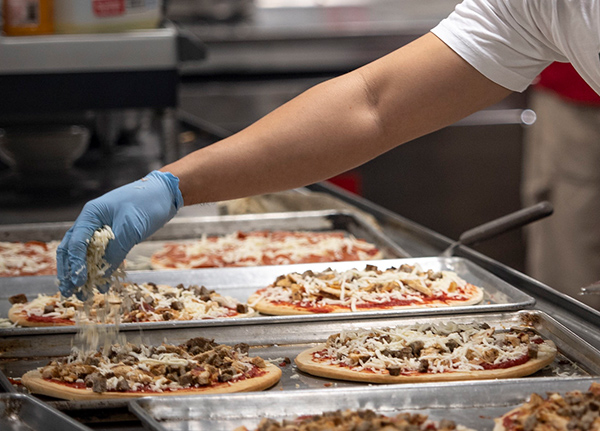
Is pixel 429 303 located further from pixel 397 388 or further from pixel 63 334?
pixel 63 334

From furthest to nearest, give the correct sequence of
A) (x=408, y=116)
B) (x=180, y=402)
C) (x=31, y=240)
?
(x=31, y=240)
(x=408, y=116)
(x=180, y=402)

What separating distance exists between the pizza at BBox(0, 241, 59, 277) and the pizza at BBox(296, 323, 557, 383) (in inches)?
39.8

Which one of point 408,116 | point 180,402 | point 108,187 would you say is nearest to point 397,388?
point 180,402

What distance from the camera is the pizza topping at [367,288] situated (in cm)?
189

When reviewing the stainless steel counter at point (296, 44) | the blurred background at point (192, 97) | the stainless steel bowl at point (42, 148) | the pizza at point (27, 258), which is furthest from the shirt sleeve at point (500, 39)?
the stainless steel counter at point (296, 44)

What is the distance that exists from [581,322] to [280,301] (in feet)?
2.29

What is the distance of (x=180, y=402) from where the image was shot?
1.27 metres

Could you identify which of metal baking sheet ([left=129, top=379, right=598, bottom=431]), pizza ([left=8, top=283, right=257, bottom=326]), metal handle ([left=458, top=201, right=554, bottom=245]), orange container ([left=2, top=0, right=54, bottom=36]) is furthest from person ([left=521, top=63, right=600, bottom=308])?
metal baking sheet ([left=129, top=379, right=598, bottom=431])

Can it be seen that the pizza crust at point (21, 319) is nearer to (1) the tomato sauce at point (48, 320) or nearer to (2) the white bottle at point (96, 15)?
(1) the tomato sauce at point (48, 320)

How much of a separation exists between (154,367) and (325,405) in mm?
366

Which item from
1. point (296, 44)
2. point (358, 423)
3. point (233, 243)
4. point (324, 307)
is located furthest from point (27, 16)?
point (296, 44)

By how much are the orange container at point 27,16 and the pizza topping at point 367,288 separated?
3.89 feet

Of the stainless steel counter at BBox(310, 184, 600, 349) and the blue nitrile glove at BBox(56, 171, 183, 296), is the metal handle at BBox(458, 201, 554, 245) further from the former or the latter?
the blue nitrile glove at BBox(56, 171, 183, 296)

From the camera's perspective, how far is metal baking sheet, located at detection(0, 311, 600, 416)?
59.9 inches
